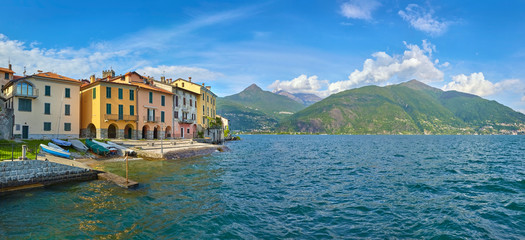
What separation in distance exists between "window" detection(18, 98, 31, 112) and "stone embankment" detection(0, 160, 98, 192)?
87.0ft

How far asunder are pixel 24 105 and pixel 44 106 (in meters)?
2.13

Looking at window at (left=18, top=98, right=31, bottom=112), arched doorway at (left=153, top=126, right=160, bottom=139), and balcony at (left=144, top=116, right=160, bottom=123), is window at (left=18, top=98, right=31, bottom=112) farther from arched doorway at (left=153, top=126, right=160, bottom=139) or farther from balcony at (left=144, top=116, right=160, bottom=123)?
arched doorway at (left=153, top=126, right=160, bottom=139)

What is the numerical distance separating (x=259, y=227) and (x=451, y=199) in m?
11.4

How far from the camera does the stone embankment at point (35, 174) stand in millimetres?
15055

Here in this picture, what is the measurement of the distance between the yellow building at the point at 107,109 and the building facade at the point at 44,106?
2.32 meters

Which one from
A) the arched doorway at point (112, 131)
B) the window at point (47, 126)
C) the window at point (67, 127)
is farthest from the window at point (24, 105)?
the arched doorway at point (112, 131)

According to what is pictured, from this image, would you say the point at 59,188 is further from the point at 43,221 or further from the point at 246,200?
the point at 246,200

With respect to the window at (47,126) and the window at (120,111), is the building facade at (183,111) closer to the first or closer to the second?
the window at (120,111)

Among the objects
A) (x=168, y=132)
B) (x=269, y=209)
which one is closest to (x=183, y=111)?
(x=168, y=132)

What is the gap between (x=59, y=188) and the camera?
15883mm

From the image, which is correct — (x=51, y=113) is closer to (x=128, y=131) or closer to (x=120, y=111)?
(x=120, y=111)

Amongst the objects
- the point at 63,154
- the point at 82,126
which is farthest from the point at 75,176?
the point at 82,126

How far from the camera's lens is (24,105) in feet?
117

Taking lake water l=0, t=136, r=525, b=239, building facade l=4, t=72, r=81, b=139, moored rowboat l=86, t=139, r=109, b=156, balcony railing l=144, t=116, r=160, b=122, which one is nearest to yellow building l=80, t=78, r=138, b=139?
balcony railing l=144, t=116, r=160, b=122
